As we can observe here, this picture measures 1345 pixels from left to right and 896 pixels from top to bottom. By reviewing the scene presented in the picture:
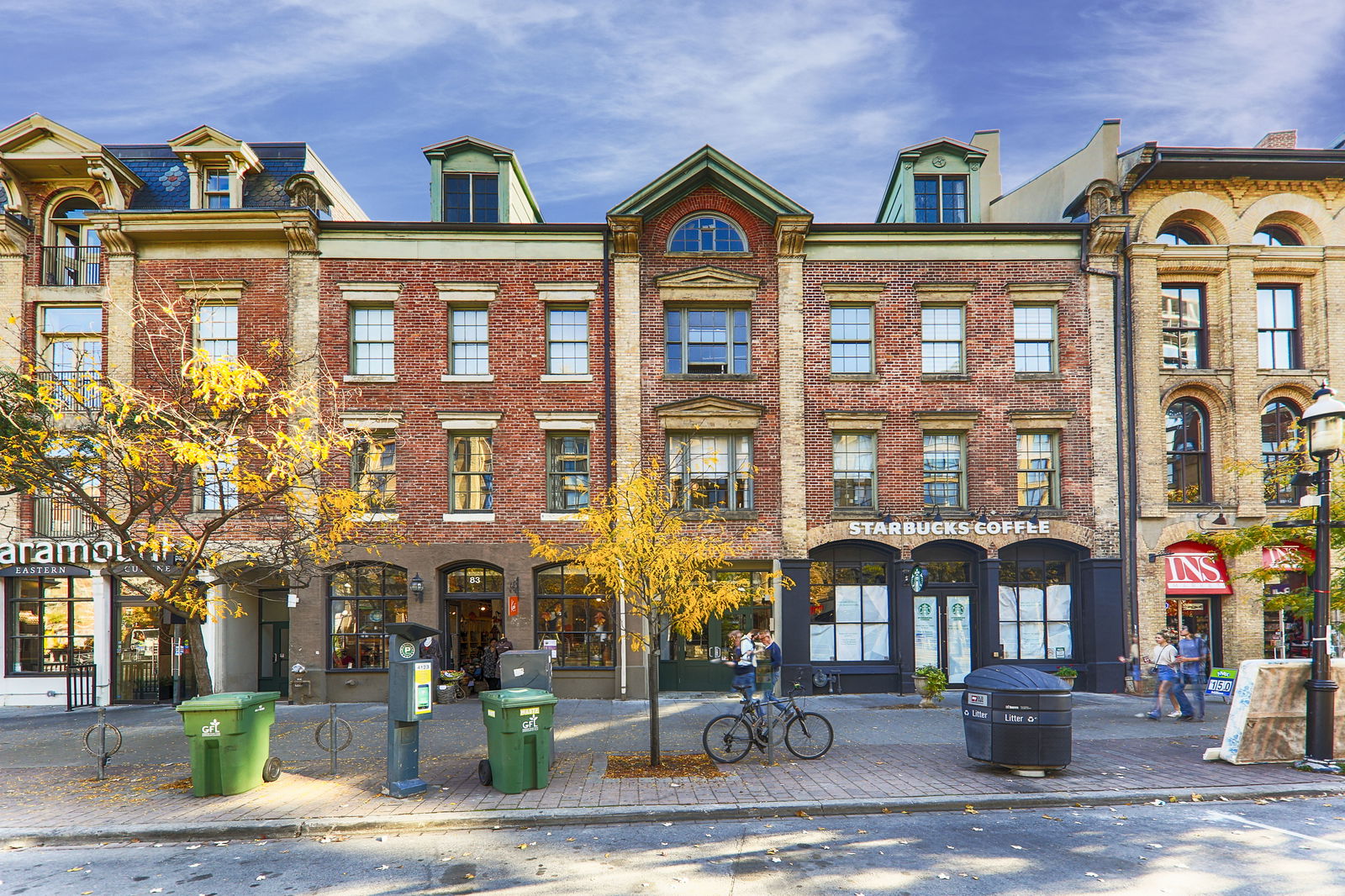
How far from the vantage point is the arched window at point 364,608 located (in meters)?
19.4

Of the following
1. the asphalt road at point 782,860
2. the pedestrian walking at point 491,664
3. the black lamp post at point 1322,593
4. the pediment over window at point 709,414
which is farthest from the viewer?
the pediment over window at point 709,414

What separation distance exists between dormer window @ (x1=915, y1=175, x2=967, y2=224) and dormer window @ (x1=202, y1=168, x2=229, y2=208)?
17.3m

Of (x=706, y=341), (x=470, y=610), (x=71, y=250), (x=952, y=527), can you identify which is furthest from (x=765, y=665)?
(x=71, y=250)

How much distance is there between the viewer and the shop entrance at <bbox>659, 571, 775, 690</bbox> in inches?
776

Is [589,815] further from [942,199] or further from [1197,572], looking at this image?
[942,199]

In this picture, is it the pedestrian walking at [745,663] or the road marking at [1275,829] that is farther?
the pedestrian walking at [745,663]

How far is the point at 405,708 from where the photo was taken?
10.4 metres

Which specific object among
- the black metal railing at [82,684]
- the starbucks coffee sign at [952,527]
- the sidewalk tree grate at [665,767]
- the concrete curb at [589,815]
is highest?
the starbucks coffee sign at [952,527]

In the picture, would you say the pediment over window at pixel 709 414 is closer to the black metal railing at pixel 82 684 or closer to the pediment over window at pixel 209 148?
the pediment over window at pixel 209 148

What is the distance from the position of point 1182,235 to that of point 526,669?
764 inches

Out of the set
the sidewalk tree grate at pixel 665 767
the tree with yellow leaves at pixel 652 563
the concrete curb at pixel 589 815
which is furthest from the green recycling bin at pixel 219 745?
the tree with yellow leaves at pixel 652 563

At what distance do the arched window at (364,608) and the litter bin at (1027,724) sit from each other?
44.2 ft

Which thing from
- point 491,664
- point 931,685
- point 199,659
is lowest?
point 931,685

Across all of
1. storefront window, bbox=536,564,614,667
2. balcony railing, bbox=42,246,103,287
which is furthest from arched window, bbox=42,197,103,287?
storefront window, bbox=536,564,614,667
